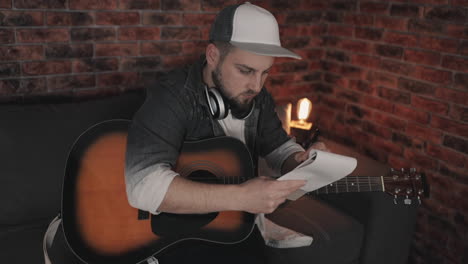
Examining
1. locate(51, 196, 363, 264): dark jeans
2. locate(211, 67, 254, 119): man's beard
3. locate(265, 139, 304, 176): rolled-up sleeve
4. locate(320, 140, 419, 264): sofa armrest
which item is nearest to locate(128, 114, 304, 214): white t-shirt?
locate(51, 196, 363, 264): dark jeans

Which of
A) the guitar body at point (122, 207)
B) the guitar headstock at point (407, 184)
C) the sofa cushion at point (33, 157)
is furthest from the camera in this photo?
the sofa cushion at point (33, 157)

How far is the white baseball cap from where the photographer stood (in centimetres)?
162

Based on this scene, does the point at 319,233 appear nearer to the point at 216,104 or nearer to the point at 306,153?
the point at 306,153

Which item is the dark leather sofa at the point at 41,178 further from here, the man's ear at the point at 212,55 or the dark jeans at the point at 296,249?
the man's ear at the point at 212,55

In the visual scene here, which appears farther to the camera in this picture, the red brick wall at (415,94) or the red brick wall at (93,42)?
the red brick wall at (415,94)

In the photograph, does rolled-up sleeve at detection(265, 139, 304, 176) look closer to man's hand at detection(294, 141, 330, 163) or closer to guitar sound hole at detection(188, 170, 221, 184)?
man's hand at detection(294, 141, 330, 163)

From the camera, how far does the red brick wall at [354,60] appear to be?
7.02 feet

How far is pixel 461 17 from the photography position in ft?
7.05

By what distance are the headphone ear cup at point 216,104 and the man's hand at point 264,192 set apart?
1.09 feet

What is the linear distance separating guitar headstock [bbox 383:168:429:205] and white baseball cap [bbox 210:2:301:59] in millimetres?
608

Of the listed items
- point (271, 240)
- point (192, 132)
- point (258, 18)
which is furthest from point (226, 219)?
point (258, 18)

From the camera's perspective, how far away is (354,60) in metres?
2.79

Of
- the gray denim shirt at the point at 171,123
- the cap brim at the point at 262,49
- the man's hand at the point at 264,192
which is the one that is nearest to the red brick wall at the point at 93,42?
the gray denim shirt at the point at 171,123

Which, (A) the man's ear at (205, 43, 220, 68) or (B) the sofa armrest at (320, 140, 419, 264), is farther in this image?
(B) the sofa armrest at (320, 140, 419, 264)
